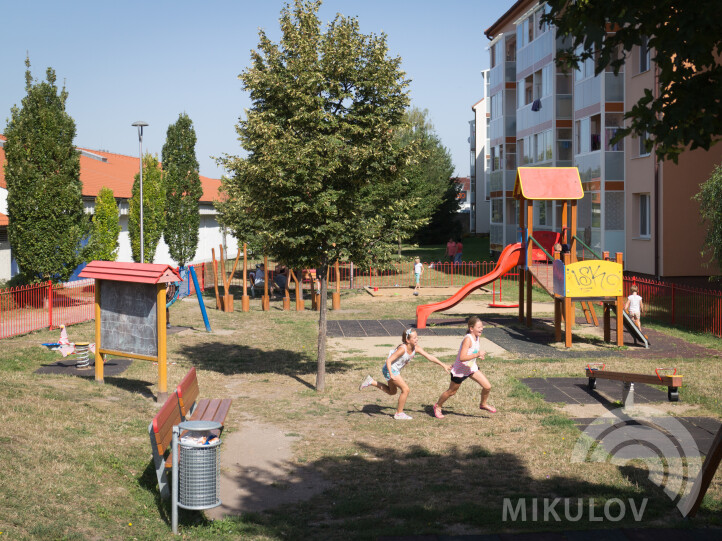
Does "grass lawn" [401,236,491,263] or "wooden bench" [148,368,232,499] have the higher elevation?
"grass lawn" [401,236,491,263]

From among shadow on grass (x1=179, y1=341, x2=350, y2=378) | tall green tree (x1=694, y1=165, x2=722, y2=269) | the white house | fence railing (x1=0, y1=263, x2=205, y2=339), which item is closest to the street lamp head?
the white house

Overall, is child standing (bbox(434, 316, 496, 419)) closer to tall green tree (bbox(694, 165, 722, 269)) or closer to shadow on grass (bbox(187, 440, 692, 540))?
shadow on grass (bbox(187, 440, 692, 540))

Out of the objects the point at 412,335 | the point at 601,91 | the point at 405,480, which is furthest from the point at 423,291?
the point at 405,480

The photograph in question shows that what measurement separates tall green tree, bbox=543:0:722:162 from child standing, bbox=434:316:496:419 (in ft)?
17.3

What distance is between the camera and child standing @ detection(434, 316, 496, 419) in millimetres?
10953

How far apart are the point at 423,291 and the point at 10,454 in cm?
2701

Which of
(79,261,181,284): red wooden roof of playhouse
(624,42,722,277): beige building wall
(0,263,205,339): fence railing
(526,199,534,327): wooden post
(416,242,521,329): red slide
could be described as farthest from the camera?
(624,42,722,277): beige building wall

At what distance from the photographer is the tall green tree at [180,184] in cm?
4016

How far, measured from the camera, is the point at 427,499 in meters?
7.68

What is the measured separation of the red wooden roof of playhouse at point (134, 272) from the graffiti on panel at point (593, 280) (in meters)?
10.2

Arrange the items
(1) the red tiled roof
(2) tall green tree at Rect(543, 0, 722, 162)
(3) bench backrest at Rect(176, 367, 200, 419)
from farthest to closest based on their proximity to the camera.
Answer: (1) the red tiled roof < (3) bench backrest at Rect(176, 367, 200, 419) < (2) tall green tree at Rect(543, 0, 722, 162)

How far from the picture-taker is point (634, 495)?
7594 mm

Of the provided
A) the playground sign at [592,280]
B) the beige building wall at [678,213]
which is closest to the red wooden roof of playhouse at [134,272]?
the playground sign at [592,280]

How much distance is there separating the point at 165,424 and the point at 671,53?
5.87 metres
